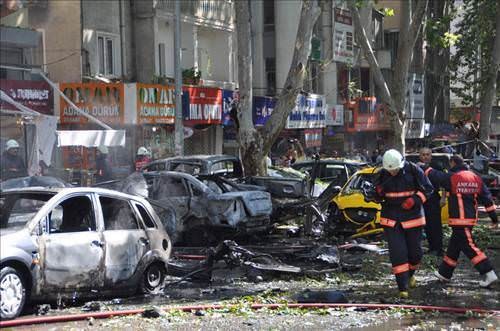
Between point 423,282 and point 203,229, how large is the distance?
4645 millimetres

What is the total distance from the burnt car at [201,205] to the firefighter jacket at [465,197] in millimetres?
4388

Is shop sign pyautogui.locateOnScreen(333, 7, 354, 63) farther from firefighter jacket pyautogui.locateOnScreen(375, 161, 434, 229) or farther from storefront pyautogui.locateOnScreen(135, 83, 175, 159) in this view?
firefighter jacket pyautogui.locateOnScreen(375, 161, 434, 229)

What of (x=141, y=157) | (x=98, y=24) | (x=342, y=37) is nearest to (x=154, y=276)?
(x=141, y=157)

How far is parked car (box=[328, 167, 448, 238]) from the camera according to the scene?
13297 millimetres

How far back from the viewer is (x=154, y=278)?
8594 mm

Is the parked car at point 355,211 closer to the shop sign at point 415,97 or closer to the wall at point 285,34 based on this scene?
the wall at point 285,34

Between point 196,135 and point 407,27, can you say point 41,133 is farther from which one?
point 407,27

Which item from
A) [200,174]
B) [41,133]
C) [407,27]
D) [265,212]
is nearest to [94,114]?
[41,133]

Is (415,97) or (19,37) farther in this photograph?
(415,97)

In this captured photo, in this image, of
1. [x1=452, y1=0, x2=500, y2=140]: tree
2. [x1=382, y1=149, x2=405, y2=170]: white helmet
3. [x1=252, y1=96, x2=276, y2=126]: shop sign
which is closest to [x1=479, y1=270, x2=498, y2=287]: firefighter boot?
[x1=382, y1=149, x2=405, y2=170]: white helmet

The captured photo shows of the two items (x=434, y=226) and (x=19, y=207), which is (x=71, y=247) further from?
(x=434, y=226)

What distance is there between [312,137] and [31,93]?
13667 mm

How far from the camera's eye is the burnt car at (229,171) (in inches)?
562

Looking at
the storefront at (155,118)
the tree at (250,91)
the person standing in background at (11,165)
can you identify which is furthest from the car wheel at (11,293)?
the storefront at (155,118)
